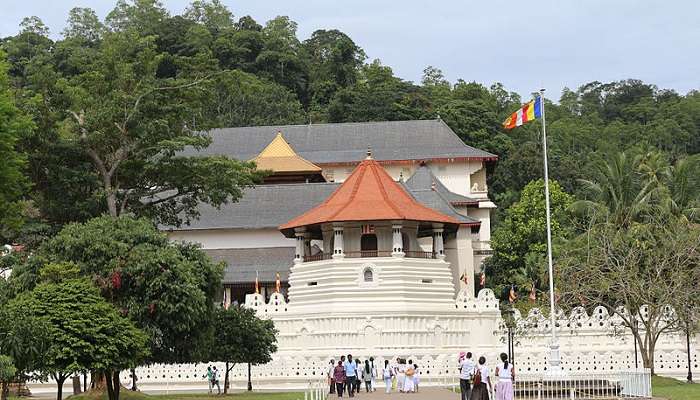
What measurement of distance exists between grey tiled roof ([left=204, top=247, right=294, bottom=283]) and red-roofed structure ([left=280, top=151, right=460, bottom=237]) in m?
5.88

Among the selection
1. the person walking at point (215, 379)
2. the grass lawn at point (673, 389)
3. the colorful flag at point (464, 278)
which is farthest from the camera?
the colorful flag at point (464, 278)

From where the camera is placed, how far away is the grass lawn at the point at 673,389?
31159 mm

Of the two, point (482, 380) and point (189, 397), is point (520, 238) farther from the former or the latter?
point (482, 380)

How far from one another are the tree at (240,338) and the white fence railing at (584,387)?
39.5 feet

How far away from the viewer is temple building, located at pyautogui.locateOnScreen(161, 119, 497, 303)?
53719 mm

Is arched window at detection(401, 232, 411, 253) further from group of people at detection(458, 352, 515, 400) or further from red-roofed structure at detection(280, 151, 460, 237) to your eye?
group of people at detection(458, 352, 515, 400)

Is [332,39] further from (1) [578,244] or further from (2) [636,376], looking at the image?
(2) [636,376]

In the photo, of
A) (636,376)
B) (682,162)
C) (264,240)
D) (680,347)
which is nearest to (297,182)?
(264,240)

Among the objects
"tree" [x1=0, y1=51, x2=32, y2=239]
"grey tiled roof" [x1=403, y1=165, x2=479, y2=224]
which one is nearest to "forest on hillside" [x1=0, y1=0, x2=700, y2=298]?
"tree" [x1=0, y1=51, x2=32, y2=239]

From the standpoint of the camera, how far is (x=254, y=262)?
208 ft

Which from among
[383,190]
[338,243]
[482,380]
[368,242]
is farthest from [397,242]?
[482,380]

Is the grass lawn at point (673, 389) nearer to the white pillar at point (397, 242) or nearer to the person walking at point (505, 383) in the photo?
the person walking at point (505, 383)

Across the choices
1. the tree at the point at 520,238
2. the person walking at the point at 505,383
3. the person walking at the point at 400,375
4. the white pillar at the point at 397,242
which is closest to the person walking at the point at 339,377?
the person walking at the point at 400,375

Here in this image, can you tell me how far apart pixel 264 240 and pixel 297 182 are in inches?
353
